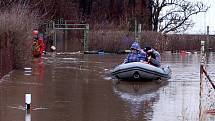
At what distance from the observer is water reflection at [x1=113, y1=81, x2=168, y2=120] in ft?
44.4

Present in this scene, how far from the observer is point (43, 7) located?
51.6 m

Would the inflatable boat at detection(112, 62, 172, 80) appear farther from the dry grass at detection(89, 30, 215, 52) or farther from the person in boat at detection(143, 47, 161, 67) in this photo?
the dry grass at detection(89, 30, 215, 52)

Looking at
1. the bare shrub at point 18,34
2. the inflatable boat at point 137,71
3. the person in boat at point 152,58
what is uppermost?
the bare shrub at point 18,34

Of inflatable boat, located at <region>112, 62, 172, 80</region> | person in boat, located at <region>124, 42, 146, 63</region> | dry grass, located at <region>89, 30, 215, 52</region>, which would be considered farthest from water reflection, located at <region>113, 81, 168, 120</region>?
dry grass, located at <region>89, 30, 215, 52</region>

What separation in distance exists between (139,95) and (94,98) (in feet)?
6.03

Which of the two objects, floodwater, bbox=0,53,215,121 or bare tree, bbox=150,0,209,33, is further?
bare tree, bbox=150,0,209,33

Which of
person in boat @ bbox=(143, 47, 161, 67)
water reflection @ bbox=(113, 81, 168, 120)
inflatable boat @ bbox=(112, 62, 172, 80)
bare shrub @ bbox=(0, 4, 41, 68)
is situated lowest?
water reflection @ bbox=(113, 81, 168, 120)

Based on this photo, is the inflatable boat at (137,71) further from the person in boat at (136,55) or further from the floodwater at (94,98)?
the person in boat at (136,55)

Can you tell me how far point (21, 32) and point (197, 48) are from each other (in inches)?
1210

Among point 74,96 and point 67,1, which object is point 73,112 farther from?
point 67,1

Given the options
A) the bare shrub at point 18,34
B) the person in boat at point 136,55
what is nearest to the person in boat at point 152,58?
the person in boat at point 136,55

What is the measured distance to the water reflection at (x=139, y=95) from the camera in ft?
44.4

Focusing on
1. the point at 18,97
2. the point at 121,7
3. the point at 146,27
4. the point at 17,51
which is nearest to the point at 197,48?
the point at 146,27

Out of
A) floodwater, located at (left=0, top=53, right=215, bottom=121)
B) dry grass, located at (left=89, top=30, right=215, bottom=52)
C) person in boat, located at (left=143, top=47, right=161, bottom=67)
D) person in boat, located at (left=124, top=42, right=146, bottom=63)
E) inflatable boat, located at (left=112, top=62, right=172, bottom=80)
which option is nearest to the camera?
floodwater, located at (left=0, top=53, right=215, bottom=121)
